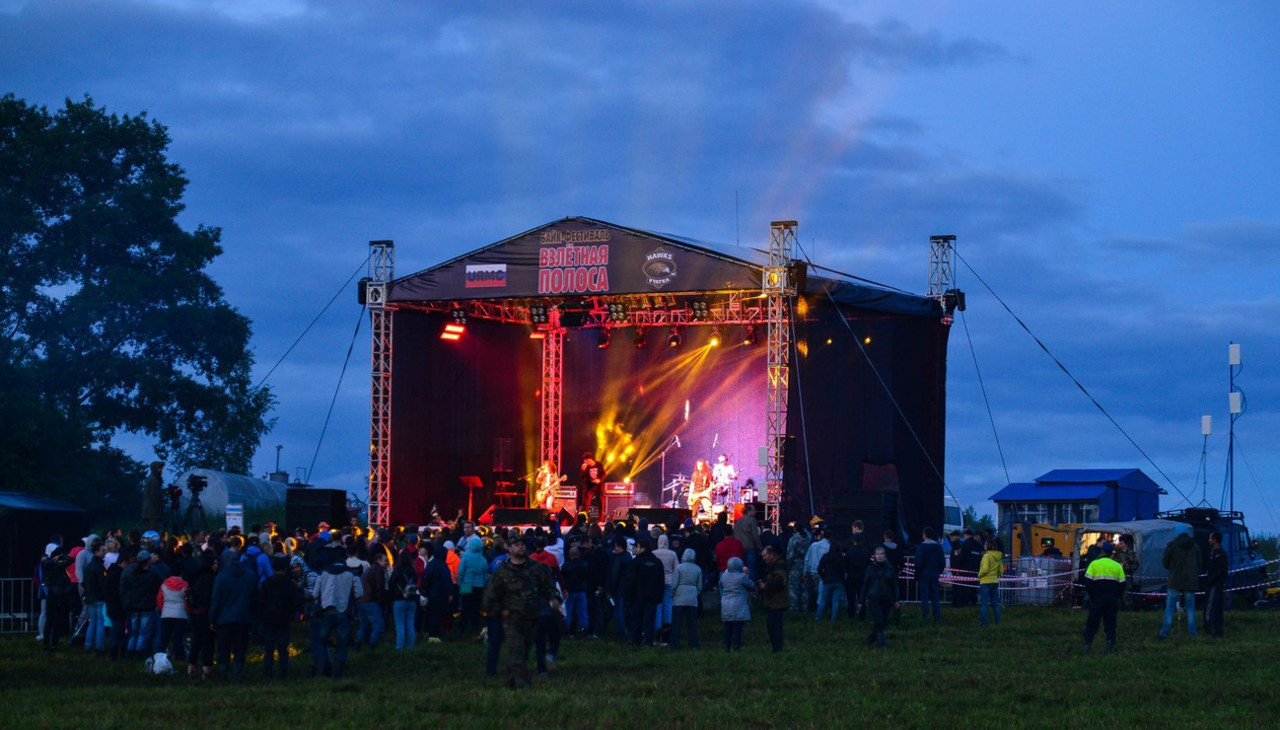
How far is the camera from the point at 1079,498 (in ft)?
114

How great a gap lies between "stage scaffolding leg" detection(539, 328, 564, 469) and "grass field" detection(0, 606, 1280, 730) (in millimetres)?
17636

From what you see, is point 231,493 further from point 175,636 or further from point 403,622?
point 175,636

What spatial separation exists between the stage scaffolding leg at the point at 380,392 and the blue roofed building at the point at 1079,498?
46.5ft

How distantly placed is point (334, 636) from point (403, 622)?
2.19 meters

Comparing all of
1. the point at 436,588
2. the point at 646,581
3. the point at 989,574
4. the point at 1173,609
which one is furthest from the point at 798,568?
the point at 436,588

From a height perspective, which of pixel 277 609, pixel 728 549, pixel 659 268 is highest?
pixel 659 268

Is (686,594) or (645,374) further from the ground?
(645,374)

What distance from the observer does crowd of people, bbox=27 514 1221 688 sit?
14555 mm

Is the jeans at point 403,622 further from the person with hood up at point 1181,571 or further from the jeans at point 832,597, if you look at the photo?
the person with hood up at point 1181,571

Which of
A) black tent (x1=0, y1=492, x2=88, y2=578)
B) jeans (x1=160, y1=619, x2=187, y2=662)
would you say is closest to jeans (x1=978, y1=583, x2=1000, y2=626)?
jeans (x1=160, y1=619, x2=187, y2=662)

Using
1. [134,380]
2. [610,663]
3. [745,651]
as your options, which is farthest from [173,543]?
[134,380]

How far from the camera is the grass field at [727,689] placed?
11.6 meters

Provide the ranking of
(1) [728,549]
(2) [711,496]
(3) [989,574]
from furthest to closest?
1. (2) [711,496]
2. (3) [989,574]
3. (1) [728,549]

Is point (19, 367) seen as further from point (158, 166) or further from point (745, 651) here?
point (745, 651)
